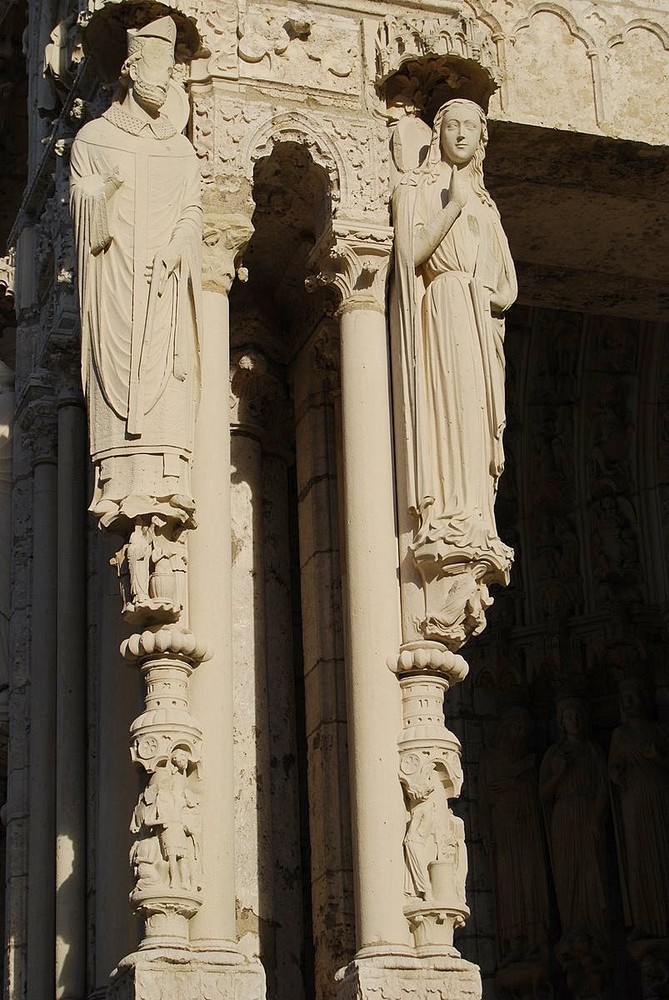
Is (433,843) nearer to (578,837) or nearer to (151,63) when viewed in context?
(151,63)

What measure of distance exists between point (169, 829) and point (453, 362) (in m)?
2.64

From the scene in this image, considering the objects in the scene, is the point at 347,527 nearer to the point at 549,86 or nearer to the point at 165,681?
the point at 165,681

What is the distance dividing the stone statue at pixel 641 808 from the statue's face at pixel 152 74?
6.38 metres

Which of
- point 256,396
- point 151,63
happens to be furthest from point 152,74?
point 256,396

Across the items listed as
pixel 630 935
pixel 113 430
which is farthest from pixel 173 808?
pixel 630 935

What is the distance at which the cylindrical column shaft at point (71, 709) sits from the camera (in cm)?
1027

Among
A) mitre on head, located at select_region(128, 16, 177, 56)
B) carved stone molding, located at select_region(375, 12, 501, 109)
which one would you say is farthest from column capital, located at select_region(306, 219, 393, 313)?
mitre on head, located at select_region(128, 16, 177, 56)

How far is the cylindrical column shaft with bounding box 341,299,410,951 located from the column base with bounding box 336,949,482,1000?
0.13 meters

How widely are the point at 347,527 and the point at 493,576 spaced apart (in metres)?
0.71

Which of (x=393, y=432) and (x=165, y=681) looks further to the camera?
(x=393, y=432)

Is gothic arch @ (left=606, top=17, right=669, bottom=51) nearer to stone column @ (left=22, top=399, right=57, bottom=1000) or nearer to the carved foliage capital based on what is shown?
the carved foliage capital

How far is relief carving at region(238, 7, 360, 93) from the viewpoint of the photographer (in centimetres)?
1010

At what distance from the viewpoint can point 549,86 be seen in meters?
11.2

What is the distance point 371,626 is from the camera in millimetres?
9391
